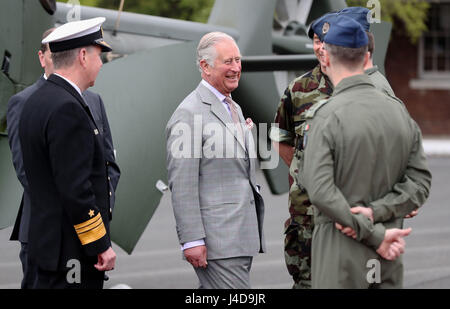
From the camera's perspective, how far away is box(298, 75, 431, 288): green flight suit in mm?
2650

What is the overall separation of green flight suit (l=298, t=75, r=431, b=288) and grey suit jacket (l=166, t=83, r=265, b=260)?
616 millimetres

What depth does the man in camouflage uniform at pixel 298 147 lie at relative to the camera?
366cm

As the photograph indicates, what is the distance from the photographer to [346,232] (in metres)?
2.69

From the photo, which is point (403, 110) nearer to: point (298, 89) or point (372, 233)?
point (372, 233)

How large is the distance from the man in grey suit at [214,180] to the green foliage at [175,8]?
37.4 feet

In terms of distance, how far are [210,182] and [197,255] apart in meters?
0.33

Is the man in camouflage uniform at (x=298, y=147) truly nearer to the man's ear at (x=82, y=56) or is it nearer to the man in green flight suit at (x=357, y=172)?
the man in green flight suit at (x=357, y=172)

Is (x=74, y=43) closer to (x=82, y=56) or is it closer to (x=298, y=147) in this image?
(x=82, y=56)

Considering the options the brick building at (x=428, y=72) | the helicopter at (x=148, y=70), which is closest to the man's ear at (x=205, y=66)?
the helicopter at (x=148, y=70)

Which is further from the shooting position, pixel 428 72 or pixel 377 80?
pixel 428 72

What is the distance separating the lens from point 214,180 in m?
3.36

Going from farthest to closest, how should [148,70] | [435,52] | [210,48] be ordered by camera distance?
[435,52]
[148,70]
[210,48]
